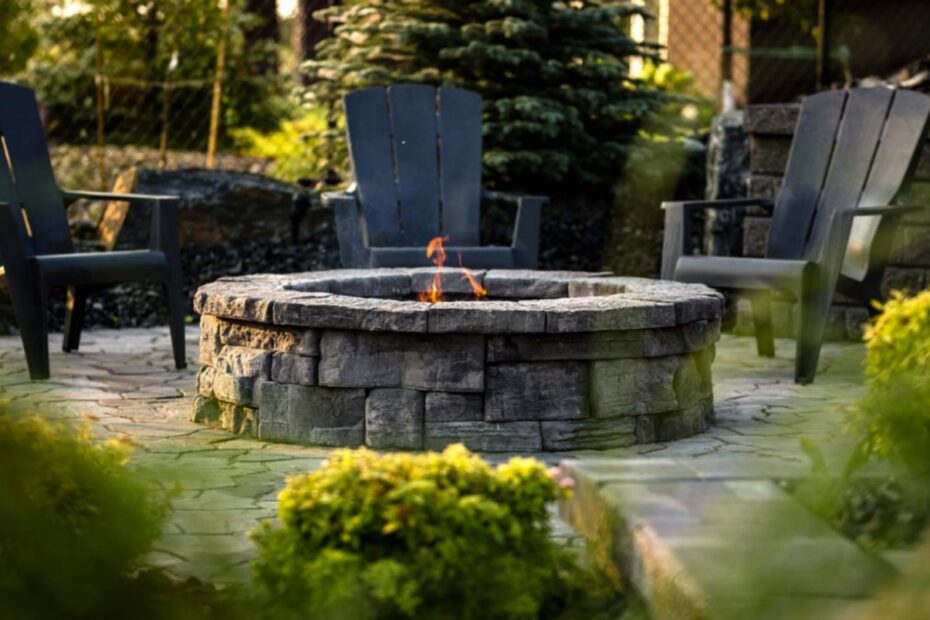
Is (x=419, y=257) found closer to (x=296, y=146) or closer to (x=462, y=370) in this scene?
(x=462, y=370)

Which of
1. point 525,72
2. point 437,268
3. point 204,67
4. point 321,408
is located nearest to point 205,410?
point 321,408

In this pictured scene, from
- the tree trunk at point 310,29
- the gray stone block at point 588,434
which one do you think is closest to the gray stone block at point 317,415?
the gray stone block at point 588,434

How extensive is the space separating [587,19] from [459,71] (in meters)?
0.74

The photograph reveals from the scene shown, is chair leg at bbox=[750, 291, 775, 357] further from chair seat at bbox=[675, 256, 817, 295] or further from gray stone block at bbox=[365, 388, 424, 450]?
gray stone block at bbox=[365, 388, 424, 450]

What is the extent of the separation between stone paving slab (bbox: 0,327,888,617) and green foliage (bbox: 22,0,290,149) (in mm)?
3262

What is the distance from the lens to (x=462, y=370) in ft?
11.6

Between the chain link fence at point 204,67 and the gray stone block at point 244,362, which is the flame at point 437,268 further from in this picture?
the chain link fence at point 204,67

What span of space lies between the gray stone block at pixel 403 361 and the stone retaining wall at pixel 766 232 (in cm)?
288

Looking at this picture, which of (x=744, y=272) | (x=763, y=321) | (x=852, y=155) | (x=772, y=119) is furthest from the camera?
(x=772, y=119)

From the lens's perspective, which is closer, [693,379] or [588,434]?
[588,434]

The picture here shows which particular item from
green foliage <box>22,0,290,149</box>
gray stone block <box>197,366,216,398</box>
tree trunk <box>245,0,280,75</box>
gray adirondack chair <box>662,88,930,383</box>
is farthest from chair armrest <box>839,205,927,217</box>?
tree trunk <box>245,0,280,75</box>

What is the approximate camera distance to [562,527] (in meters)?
2.80

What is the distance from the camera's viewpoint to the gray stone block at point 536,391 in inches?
140

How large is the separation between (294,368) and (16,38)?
17.9 feet
